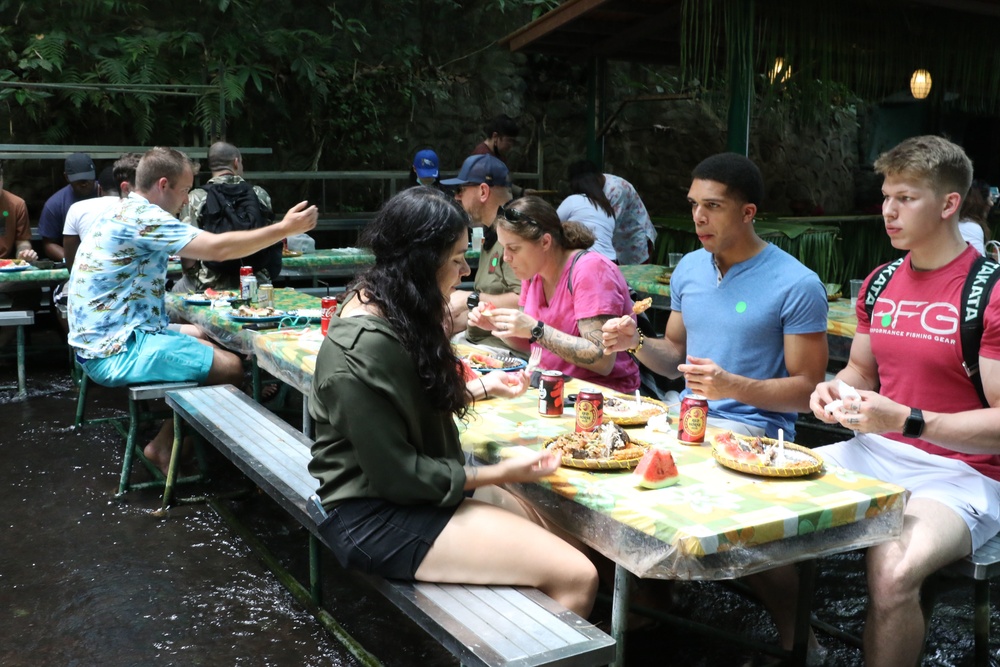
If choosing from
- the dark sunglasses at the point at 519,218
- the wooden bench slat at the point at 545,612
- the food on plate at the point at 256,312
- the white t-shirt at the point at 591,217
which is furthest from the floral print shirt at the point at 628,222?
the wooden bench slat at the point at 545,612

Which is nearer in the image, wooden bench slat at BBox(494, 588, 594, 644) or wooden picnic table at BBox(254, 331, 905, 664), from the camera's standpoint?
wooden picnic table at BBox(254, 331, 905, 664)

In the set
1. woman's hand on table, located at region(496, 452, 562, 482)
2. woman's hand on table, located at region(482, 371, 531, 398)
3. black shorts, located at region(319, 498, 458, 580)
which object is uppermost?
woman's hand on table, located at region(482, 371, 531, 398)

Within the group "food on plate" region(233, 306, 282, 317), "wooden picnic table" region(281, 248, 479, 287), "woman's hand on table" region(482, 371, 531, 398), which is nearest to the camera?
"woman's hand on table" region(482, 371, 531, 398)

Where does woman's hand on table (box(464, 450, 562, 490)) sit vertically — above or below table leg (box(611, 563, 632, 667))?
above

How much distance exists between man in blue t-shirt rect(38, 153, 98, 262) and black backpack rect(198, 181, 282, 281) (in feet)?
Result: 7.41

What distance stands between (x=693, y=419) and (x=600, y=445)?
1.06ft

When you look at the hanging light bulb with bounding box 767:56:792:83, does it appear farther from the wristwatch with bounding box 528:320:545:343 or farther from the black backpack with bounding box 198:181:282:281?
the wristwatch with bounding box 528:320:545:343

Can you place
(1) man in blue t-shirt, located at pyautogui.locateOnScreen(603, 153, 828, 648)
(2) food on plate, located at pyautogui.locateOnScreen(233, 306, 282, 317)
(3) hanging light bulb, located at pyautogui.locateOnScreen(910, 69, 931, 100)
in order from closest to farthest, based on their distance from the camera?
(1) man in blue t-shirt, located at pyautogui.locateOnScreen(603, 153, 828, 648), (2) food on plate, located at pyautogui.locateOnScreen(233, 306, 282, 317), (3) hanging light bulb, located at pyautogui.locateOnScreen(910, 69, 931, 100)

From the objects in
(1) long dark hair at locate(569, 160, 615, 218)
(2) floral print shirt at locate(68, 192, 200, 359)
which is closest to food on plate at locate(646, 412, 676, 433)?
(2) floral print shirt at locate(68, 192, 200, 359)

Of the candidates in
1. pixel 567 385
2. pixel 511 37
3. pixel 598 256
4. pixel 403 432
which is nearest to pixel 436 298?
pixel 403 432

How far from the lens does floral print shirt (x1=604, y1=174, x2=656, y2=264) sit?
7496 mm

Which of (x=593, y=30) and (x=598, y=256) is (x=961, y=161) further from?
(x=593, y=30)

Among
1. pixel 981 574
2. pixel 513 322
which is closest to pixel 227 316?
pixel 513 322

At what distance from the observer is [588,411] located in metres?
2.82
